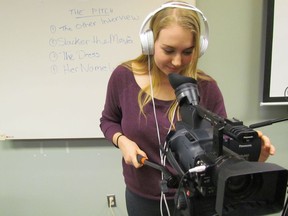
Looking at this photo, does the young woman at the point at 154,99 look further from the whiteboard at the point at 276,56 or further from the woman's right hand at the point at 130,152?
the whiteboard at the point at 276,56

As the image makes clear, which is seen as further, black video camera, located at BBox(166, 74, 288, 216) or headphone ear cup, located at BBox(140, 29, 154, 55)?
headphone ear cup, located at BBox(140, 29, 154, 55)

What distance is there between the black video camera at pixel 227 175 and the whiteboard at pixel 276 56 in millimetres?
1101

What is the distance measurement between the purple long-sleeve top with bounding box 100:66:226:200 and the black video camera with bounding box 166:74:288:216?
32 cm

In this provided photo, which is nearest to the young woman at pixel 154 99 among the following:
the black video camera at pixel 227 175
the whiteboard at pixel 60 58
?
the black video camera at pixel 227 175

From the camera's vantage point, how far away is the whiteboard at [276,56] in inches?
56.0

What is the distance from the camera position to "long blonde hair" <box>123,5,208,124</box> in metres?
0.79

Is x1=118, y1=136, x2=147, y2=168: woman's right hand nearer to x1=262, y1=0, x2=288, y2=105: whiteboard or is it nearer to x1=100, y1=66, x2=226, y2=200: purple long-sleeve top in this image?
x1=100, y1=66, x2=226, y2=200: purple long-sleeve top

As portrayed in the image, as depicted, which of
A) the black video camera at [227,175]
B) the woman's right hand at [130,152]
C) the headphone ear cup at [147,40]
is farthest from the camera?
the headphone ear cup at [147,40]

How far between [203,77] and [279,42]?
0.79 metres

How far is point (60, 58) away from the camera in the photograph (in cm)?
153

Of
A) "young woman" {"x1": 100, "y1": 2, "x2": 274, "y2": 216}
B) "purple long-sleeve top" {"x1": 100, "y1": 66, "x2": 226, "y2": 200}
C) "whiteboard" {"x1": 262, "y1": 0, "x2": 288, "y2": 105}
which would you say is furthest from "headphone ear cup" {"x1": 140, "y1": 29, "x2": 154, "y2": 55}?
"whiteboard" {"x1": 262, "y1": 0, "x2": 288, "y2": 105}

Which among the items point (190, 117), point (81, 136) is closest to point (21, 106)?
point (81, 136)

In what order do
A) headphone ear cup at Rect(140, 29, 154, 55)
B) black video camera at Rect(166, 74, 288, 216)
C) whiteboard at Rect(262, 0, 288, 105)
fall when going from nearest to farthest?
black video camera at Rect(166, 74, 288, 216) → headphone ear cup at Rect(140, 29, 154, 55) → whiteboard at Rect(262, 0, 288, 105)

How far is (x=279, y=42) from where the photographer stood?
146cm
